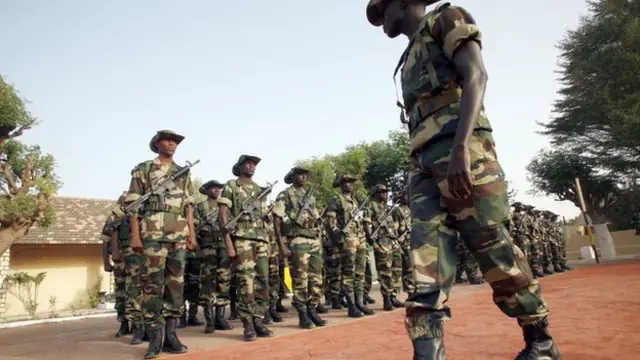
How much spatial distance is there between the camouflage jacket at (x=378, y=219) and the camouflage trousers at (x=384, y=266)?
7.5 inches

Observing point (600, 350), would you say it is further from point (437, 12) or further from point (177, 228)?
point (177, 228)

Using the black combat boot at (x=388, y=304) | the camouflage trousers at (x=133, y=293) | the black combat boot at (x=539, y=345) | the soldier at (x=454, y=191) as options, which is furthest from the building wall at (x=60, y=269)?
the black combat boot at (x=539, y=345)

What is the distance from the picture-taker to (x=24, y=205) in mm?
13547

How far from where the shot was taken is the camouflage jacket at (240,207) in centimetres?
552

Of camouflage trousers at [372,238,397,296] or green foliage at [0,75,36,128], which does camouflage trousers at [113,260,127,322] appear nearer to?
camouflage trousers at [372,238,397,296]

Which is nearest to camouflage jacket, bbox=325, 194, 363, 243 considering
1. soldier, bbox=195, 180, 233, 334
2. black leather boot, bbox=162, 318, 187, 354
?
soldier, bbox=195, 180, 233, 334

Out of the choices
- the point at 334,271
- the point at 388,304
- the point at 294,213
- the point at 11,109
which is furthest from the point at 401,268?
the point at 11,109

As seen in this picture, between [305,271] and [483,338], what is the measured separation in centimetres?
290

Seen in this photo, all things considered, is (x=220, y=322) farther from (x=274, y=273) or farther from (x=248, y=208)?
(x=248, y=208)

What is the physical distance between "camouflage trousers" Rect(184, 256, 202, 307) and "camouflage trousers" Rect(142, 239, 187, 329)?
3.09 meters

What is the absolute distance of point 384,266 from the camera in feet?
23.9

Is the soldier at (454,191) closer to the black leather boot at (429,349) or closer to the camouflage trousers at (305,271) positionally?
the black leather boot at (429,349)

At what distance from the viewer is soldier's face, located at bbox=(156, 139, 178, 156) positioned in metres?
5.27

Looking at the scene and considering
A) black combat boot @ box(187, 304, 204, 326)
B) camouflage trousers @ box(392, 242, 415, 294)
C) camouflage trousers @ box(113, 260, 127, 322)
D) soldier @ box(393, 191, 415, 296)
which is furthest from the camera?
soldier @ box(393, 191, 415, 296)
